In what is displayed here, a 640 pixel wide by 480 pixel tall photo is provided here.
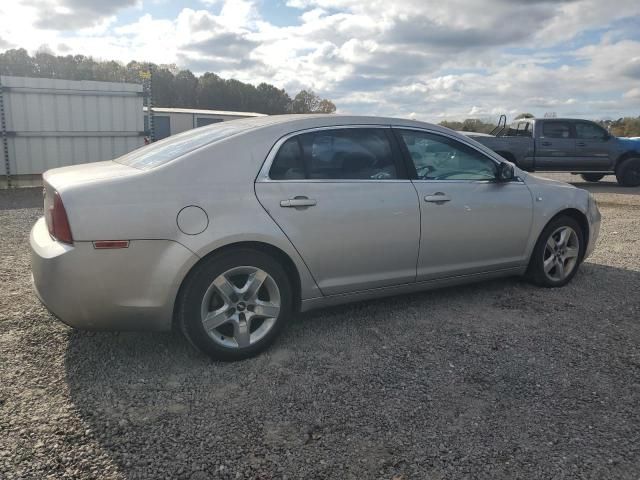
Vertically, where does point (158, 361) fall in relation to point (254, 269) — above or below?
below

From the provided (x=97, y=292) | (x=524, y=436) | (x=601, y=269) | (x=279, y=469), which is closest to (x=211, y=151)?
(x=97, y=292)

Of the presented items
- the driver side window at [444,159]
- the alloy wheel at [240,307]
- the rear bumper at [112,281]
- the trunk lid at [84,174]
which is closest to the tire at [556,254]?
the driver side window at [444,159]

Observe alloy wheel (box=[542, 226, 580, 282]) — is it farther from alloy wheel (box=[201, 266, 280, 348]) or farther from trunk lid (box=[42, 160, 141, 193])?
trunk lid (box=[42, 160, 141, 193])

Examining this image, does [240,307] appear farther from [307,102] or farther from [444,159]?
[307,102]

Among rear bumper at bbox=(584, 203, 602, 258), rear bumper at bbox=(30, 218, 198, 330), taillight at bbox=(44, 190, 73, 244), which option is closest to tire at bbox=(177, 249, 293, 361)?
rear bumper at bbox=(30, 218, 198, 330)

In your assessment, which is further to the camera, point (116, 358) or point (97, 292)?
point (116, 358)

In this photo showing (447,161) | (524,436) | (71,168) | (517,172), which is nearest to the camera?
(524,436)

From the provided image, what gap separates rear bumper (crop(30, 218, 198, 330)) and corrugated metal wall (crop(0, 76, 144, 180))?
9969 millimetres

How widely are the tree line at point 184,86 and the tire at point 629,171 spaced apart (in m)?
39.6

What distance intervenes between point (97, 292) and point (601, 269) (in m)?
4.88

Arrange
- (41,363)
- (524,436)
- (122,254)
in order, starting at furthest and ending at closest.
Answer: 1. (41,363)
2. (122,254)
3. (524,436)

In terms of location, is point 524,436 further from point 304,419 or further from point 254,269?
point 254,269

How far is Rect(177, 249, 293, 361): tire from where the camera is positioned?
311 centimetres

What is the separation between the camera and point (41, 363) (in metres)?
3.22
